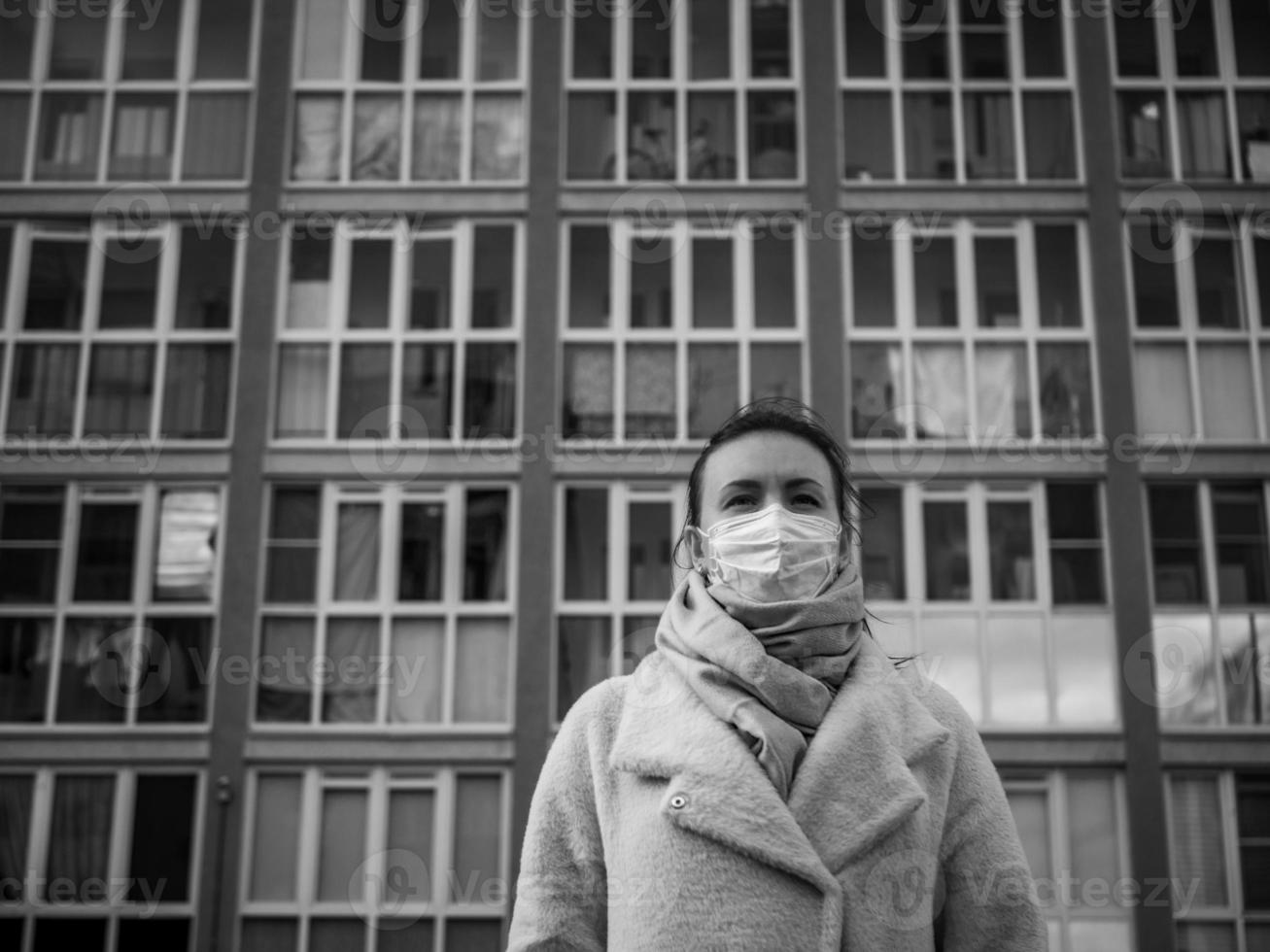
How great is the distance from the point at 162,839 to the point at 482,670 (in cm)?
384

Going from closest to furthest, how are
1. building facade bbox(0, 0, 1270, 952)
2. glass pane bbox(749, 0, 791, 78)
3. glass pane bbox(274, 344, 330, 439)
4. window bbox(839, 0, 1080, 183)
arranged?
building facade bbox(0, 0, 1270, 952) < glass pane bbox(274, 344, 330, 439) < window bbox(839, 0, 1080, 183) < glass pane bbox(749, 0, 791, 78)

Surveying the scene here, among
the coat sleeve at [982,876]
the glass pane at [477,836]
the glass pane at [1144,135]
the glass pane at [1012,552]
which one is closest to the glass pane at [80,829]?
the glass pane at [477,836]

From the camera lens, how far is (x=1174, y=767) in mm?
14766

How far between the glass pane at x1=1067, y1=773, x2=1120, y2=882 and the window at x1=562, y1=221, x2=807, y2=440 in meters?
5.36

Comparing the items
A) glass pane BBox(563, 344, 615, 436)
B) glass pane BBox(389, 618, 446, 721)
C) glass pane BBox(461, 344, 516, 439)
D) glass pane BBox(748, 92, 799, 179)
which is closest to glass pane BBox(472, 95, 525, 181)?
glass pane BBox(461, 344, 516, 439)

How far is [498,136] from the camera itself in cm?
1658

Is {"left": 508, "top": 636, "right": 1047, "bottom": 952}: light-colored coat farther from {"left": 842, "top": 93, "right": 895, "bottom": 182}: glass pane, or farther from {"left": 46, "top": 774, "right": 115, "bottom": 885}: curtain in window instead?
{"left": 842, "top": 93, "right": 895, "bottom": 182}: glass pane

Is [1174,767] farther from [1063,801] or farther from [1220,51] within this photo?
[1220,51]

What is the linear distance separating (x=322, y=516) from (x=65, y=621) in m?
3.07

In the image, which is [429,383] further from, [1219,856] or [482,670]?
[1219,856]

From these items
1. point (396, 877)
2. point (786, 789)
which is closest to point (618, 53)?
point (396, 877)

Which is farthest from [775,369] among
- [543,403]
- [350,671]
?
[350,671]

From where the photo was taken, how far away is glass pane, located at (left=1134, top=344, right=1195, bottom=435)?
15828mm

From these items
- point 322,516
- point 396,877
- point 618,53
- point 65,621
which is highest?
point 618,53
